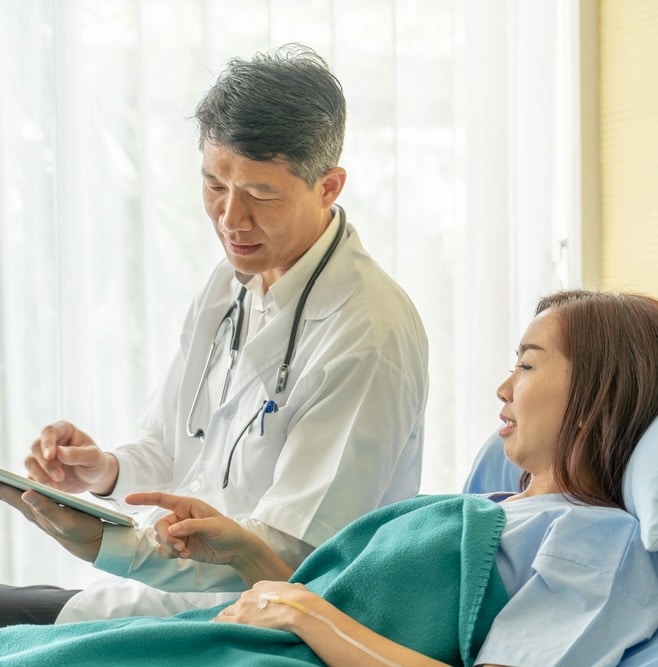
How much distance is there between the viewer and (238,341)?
183 centimetres

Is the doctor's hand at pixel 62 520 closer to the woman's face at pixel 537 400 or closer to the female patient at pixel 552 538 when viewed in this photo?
the female patient at pixel 552 538

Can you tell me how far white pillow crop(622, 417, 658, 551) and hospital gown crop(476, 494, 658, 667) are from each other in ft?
0.10

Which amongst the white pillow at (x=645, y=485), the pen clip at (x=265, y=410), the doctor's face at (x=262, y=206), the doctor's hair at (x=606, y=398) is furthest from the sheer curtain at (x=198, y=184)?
the white pillow at (x=645, y=485)

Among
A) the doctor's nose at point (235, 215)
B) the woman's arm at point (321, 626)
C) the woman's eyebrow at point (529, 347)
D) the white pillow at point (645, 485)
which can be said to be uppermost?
the doctor's nose at point (235, 215)

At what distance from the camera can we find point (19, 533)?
2580 millimetres

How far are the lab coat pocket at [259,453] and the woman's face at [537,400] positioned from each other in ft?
1.27

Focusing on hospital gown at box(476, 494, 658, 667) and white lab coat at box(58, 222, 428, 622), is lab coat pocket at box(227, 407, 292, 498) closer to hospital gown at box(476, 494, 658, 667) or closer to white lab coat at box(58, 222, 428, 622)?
white lab coat at box(58, 222, 428, 622)

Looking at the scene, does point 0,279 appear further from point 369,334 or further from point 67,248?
point 369,334

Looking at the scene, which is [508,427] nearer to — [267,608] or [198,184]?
[267,608]

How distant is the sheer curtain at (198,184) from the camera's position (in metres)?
2.55

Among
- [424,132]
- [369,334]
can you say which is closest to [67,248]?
[424,132]

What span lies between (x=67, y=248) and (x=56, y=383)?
1.15ft

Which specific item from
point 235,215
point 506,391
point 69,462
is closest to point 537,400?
point 506,391

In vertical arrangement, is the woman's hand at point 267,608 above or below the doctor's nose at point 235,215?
below
